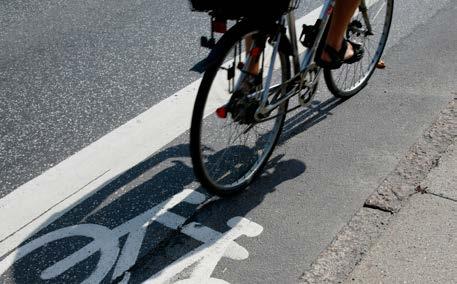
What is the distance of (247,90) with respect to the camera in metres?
3.52

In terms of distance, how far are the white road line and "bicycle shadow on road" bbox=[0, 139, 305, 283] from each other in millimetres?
82

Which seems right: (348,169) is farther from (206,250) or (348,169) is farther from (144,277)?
(144,277)

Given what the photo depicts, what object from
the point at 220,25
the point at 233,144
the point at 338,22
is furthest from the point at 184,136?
the point at 338,22

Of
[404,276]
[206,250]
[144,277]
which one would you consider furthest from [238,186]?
[404,276]

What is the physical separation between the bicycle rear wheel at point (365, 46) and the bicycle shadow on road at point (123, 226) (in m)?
1.10

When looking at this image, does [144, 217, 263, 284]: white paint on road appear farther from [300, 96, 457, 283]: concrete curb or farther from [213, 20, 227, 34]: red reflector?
[213, 20, 227, 34]: red reflector

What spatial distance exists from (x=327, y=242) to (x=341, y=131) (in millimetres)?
1213

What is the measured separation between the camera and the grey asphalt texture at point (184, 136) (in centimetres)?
334

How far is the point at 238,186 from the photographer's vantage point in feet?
12.2

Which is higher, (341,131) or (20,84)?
(20,84)

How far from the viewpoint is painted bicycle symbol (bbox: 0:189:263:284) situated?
123 inches

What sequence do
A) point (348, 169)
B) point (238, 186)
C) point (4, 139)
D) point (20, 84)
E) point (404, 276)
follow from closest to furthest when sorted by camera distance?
point (404, 276)
point (238, 186)
point (348, 169)
point (4, 139)
point (20, 84)

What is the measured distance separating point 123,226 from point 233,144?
945 mm

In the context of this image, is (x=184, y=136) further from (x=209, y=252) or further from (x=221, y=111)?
(x=209, y=252)
